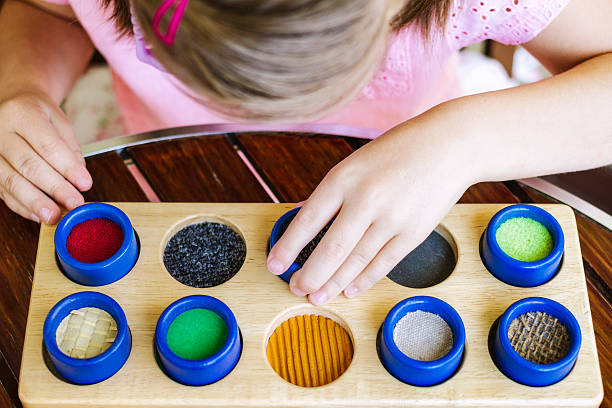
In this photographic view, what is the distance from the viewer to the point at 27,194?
0.67 metres

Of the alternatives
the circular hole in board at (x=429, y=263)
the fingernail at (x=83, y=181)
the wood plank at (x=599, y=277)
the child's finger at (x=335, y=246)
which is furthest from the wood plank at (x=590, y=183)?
the fingernail at (x=83, y=181)

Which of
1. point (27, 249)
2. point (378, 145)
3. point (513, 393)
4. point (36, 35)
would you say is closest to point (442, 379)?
point (513, 393)

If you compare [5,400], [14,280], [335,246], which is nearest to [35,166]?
[14,280]

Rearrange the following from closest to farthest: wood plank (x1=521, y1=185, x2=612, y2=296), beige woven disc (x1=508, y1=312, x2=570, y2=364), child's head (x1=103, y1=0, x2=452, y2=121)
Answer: child's head (x1=103, y1=0, x2=452, y2=121), beige woven disc (x1=508, y1=312, x2=570, y2=364), wood plank (x1=521, y1=185, x2=612, y2=296)

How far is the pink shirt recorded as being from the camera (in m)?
0.72

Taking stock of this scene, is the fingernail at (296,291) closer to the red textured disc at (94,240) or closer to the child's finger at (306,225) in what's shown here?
the child's finger at (306,225)

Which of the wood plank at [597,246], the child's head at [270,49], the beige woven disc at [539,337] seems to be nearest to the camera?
the child's head at [270,49]

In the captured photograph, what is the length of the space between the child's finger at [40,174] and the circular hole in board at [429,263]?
331mm

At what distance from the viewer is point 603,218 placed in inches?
27.3

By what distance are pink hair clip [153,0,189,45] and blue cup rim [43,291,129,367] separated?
24 cm

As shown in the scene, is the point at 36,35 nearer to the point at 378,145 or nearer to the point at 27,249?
the point at 27,249

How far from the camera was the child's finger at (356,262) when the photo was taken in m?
0.58

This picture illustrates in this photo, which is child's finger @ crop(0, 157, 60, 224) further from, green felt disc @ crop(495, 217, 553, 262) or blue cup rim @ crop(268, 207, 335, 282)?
green felt disc @ crop(495, 217, 553, 262)

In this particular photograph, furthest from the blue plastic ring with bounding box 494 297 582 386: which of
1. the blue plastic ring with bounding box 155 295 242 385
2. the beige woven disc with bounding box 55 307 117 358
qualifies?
the beige woven disc with bounding box 55 307 117 358
